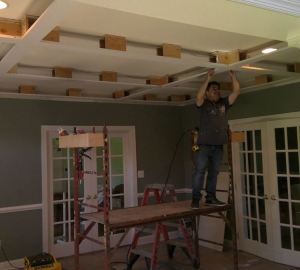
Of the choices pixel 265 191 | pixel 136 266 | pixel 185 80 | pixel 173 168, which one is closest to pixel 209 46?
pixel 185 80

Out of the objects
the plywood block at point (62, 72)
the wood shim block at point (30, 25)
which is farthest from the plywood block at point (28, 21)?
the plywood block at point (62, 72)

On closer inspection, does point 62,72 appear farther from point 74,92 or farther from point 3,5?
point 3,5

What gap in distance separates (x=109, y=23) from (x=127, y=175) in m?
4.02

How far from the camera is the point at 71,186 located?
229 inches

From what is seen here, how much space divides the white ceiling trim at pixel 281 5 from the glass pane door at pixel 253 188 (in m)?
3.39

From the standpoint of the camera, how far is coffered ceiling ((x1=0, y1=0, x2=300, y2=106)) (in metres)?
2.12

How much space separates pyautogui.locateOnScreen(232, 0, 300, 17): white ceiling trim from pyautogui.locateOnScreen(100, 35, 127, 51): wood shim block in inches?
47.2

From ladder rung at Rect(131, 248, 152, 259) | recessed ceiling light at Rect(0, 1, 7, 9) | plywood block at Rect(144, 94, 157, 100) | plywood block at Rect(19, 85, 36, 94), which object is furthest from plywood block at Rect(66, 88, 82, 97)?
recessed ceiling light at Rect(0, 1, 7, 9)

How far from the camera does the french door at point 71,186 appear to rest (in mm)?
5582

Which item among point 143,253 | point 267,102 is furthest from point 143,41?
point 267,102

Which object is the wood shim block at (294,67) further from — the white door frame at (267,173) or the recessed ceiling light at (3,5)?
the recessed ceiling light at (3,5)

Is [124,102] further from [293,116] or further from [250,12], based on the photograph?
[250,12]

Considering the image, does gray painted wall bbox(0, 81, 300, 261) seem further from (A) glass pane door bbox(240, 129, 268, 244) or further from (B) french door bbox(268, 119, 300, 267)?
(A) glass pane door bbox(240, 129, 268, 244)

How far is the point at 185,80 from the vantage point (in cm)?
432
